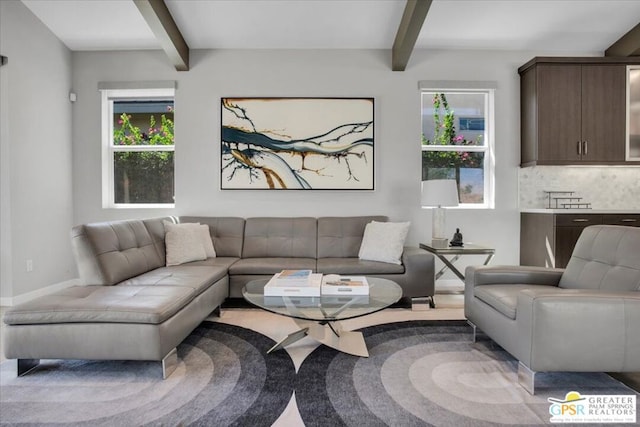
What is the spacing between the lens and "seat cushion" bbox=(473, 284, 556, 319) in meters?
2.01

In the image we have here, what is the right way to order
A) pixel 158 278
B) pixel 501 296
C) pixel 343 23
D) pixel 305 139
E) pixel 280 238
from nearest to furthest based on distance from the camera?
pixel 501 296, pixel 158 278, pixel 343 23, pixel 280 238, pixel 305 139

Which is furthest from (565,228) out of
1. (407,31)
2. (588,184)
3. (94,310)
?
(94,310)

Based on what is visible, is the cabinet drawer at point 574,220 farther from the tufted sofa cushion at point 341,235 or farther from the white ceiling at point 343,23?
the white ceiling at point 343,23

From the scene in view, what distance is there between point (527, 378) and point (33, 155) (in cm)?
465

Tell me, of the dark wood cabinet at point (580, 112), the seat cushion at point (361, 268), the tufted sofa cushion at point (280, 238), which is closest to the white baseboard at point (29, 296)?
the tufted sofa cushion at point (280, 238)

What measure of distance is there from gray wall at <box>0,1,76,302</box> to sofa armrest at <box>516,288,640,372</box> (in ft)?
14.4

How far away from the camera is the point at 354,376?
6.62 ft

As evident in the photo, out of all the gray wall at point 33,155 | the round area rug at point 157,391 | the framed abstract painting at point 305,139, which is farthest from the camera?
the framed abstract painting at point 305,139

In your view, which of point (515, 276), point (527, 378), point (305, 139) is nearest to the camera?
point (527, 378)

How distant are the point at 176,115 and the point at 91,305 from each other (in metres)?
2.80

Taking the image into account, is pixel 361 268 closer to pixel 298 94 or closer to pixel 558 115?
pixel 298 94

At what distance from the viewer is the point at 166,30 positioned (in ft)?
11.6

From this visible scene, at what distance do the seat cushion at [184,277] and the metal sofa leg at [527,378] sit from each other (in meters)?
2.04

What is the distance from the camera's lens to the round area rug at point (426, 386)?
163 cm
